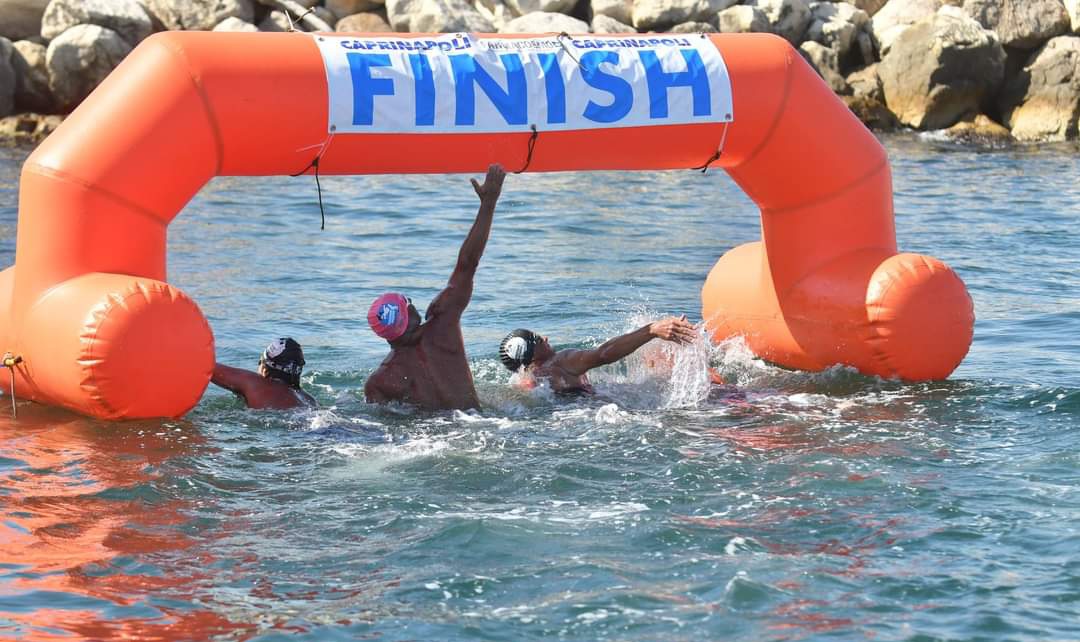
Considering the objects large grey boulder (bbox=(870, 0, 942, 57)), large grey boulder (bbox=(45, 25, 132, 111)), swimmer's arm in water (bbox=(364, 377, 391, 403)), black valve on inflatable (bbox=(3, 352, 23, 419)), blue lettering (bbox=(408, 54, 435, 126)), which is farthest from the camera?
large grey boulder (bbox=(870, 0, 942, 57))

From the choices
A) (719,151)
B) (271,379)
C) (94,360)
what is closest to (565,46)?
(719,151)

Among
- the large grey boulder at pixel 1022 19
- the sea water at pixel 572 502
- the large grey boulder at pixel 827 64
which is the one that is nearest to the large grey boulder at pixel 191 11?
the large grey boulder at pixel 827 64

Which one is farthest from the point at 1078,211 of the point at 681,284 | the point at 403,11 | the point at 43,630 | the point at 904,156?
the point at 43,630

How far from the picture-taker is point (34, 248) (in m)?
7.91

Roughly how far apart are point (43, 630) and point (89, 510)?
1.42 m

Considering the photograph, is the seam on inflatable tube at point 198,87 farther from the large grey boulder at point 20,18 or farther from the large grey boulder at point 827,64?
the large grey boulder at point 827,64

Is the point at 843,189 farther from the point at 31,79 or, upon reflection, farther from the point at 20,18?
the point at 20,18

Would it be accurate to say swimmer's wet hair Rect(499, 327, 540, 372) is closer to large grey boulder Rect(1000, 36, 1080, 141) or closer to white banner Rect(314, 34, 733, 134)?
white banner Rect(314, 34, 733, 134)

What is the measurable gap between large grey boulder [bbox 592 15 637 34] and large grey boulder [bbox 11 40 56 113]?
842 cm

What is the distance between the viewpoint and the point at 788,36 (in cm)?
2319

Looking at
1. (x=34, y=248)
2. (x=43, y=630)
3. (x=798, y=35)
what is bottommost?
(x=43, y=630)

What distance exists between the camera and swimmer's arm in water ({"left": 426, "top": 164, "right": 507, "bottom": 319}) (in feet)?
26.8

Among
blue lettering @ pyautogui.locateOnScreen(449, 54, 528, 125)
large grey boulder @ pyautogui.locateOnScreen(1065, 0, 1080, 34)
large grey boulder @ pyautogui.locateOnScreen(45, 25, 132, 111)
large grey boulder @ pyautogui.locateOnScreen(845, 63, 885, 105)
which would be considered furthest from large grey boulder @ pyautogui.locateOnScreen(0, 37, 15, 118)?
large grey boulder @ pyautogui.locateOnScreen(1065, 0, 1080, 34)

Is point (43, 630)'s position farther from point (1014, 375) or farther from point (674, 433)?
point (1014, 375)
